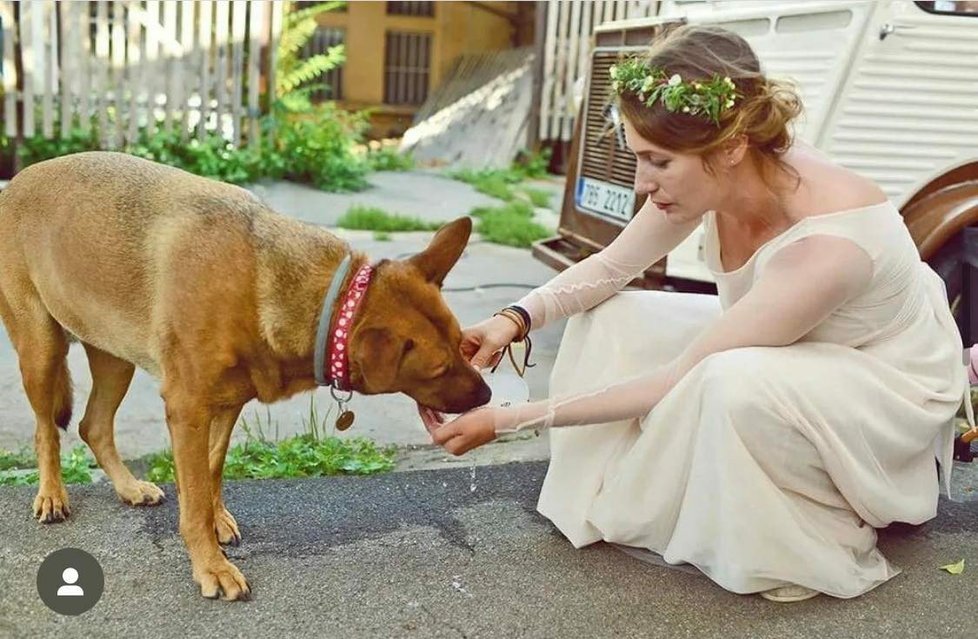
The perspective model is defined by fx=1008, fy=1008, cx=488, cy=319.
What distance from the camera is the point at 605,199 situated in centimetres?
587

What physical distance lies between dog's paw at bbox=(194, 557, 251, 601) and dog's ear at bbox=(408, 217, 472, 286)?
104 centimetres

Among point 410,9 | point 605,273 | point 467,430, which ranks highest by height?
point 410,9

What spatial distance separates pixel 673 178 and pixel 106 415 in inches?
84.0

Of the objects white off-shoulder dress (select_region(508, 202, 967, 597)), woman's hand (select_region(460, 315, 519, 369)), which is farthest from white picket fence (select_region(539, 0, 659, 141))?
white off-shoulder dress (select_region(508, 202, 967, 597))

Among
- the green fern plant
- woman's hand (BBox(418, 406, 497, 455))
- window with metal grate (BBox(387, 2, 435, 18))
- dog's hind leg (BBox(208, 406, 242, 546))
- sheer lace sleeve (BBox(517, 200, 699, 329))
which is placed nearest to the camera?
woman's hand (BBox(418, 406, 497, 455))

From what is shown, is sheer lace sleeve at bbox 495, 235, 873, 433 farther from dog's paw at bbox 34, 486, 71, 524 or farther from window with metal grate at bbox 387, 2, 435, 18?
window with metal grate at bbox 387, 2, 435, 18

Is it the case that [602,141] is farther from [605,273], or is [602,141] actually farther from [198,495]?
[198,495]

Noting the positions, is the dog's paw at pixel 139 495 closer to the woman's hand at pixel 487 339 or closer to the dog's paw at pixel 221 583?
the dog's paw at pixel 221 583

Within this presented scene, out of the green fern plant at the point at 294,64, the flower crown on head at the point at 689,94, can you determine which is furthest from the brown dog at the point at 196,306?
the green fern plant at the point at 294,64

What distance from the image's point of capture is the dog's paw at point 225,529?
3266mm

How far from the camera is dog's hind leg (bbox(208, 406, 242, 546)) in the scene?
10.5ft

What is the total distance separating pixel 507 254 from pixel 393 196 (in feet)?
7.80

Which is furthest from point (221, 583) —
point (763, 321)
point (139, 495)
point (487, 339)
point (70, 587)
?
point (763, 321)

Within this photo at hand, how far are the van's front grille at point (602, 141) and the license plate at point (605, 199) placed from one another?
0.04 m
